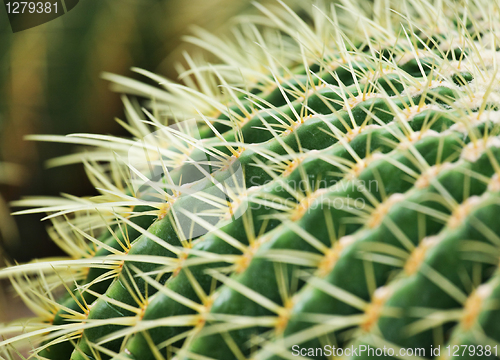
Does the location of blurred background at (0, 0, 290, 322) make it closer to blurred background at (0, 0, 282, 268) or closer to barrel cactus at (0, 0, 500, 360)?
blurred background at (0, 0, 282, 268)

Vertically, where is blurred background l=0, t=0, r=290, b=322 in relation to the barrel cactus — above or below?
above

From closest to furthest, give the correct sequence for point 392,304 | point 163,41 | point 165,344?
point 392,304 < point 165,344 < point 163,41

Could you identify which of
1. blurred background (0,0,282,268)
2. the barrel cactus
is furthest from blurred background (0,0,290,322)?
the barrel cactus

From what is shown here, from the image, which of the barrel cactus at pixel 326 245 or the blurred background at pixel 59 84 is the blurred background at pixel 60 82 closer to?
the blurred background at pixel 59 84

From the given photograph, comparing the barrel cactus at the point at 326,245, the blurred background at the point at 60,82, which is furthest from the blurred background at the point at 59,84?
the barrel cactus at the point at 326,245

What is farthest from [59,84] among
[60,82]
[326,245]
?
[326,245]

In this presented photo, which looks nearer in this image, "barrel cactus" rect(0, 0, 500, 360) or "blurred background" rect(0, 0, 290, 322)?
"barrel cactus" rect(0, 0, 500, 360)

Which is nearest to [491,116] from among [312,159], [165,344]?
[312,159]

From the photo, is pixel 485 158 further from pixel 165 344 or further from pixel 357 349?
pixel 165 344
